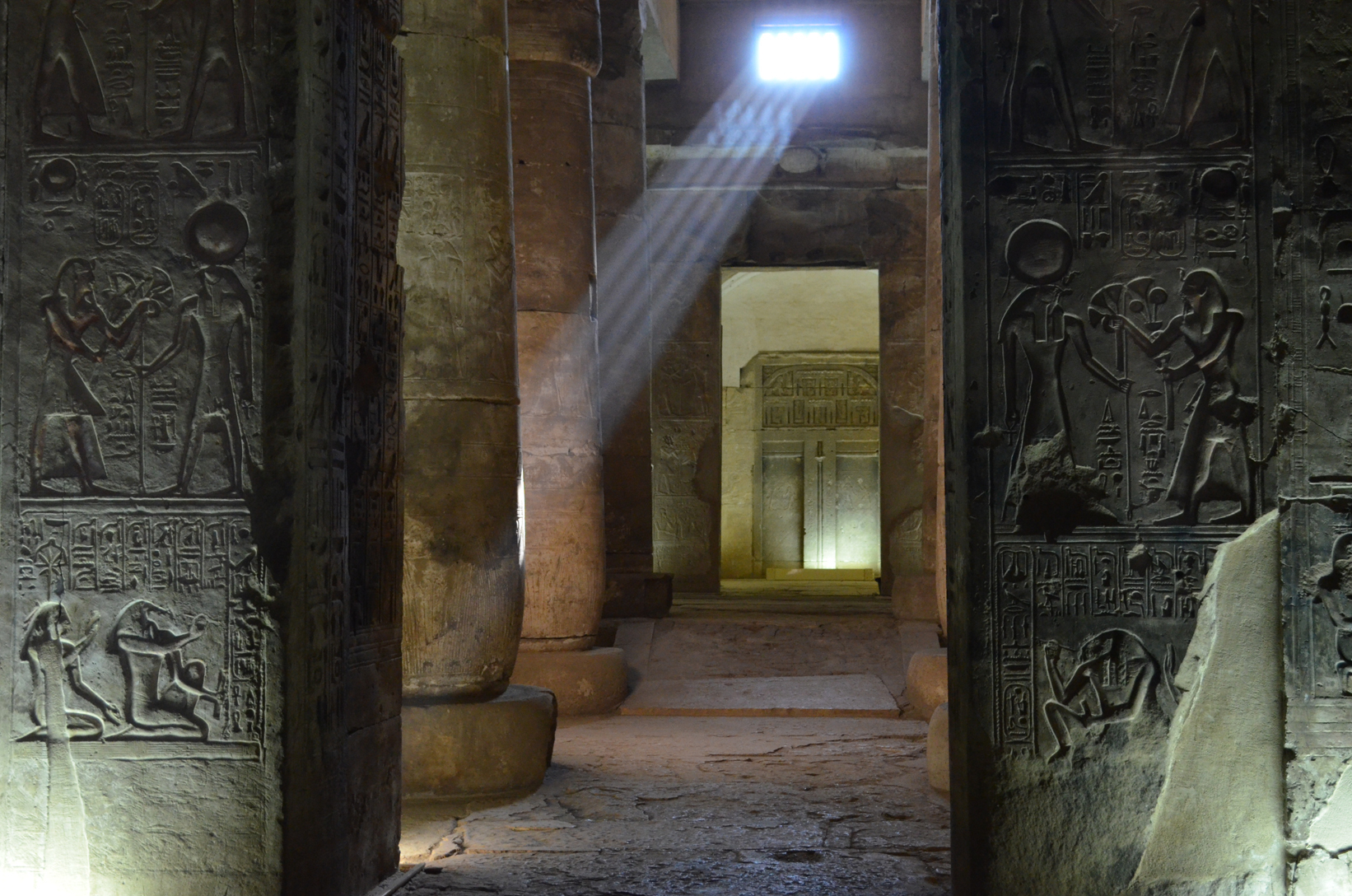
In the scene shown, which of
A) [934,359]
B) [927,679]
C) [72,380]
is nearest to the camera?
[72,380]

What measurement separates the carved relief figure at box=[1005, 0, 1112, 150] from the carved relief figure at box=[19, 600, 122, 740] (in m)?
2.52

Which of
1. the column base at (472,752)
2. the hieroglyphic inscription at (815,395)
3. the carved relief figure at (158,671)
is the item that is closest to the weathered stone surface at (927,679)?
the column base at (472,752)

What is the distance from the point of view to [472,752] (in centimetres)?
516

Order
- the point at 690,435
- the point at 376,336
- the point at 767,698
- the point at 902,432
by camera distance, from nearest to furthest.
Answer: the point at 376,336
the point at 767,698
the point at 902,432
the point at 690,435

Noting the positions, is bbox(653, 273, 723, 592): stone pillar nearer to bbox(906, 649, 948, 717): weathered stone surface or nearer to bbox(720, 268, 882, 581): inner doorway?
bbox(720, 268, 882, 581): inner doorway

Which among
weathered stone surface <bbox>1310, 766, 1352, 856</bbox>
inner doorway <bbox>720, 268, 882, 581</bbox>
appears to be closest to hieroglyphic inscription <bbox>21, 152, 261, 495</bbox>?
weathered stone surface <bbox>1310, 766, 1352, 856</bbox>

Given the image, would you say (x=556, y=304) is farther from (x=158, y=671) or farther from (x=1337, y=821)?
(x=1337, y=821)

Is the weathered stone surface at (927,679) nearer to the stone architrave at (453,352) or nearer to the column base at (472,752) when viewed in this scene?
the column base at (472,752)

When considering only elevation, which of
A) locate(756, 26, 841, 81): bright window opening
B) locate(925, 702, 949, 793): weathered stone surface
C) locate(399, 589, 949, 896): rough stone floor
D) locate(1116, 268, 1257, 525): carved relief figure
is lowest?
locate(399, 589, 949, 896): rough stone floor

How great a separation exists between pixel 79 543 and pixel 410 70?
8.38 ft

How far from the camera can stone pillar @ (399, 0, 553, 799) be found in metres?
5.12

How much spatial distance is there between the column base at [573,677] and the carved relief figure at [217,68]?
4357 millimetres

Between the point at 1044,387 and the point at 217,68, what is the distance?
6.99ft

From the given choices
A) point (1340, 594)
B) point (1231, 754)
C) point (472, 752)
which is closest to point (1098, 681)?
point (1231, 754)
